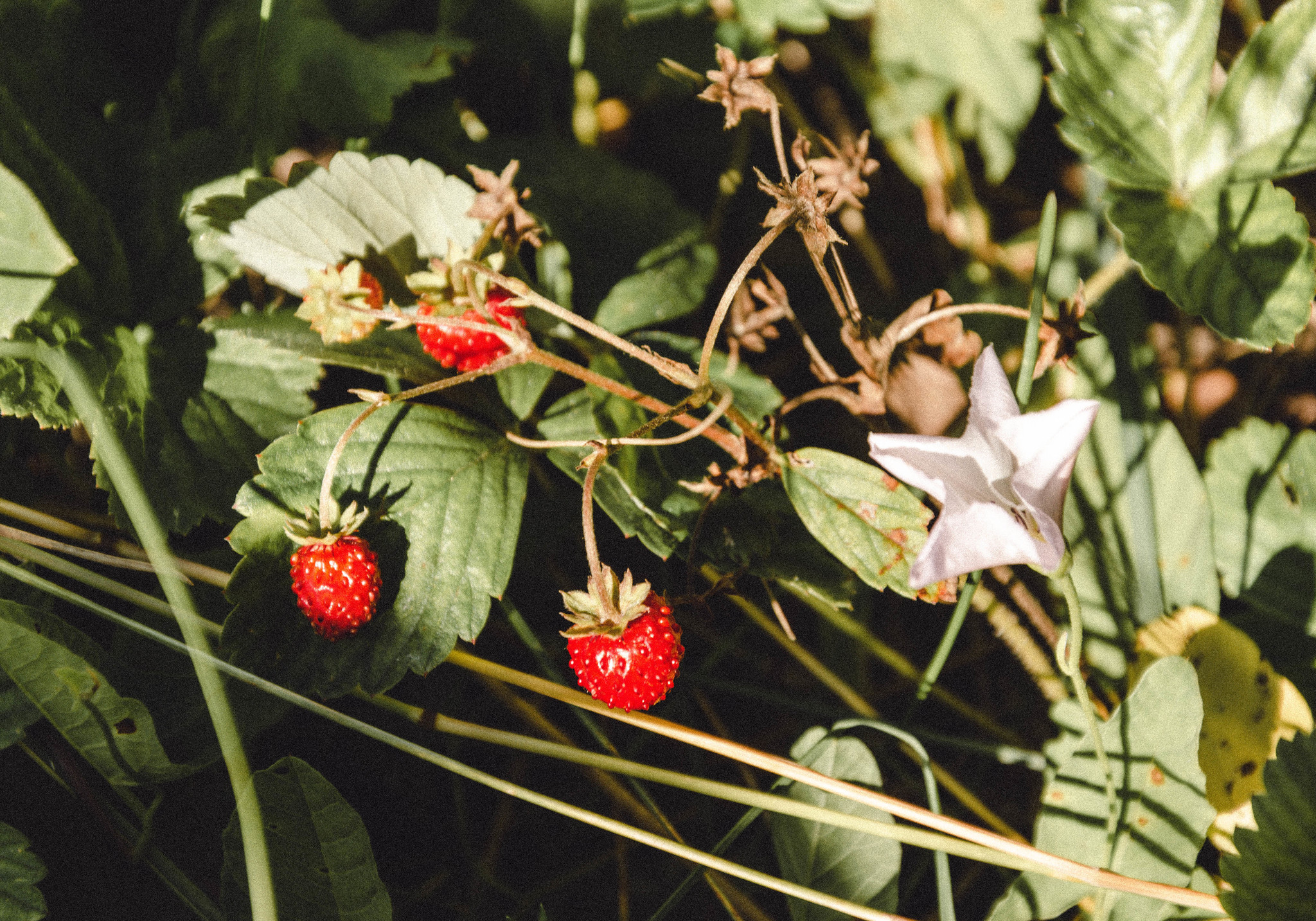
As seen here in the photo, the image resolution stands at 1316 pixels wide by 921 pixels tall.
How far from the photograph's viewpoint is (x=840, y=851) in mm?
1101

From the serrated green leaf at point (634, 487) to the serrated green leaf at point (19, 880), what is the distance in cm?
75

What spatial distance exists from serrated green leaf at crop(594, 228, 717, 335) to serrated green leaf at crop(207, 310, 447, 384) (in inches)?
9.7

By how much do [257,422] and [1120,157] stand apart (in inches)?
48.4

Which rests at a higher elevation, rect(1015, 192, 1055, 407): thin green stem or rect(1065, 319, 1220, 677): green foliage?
rect(1015, 192, 1055, 407): thin green stem

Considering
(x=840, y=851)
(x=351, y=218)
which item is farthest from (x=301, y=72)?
(x=840, y=851)

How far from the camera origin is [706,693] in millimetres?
1362

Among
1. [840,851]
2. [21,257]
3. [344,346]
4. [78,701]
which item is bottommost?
[840,851]

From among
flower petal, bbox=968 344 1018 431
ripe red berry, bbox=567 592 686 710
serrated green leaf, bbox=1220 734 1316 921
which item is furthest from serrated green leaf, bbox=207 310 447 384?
serrated green leaf, bbox=1220 734 1316 921

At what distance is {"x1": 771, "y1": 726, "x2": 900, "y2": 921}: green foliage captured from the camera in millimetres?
1091

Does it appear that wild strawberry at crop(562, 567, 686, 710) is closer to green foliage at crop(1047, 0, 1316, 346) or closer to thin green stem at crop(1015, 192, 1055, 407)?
thin green stem at crop(1015, 192, 1055, 407)

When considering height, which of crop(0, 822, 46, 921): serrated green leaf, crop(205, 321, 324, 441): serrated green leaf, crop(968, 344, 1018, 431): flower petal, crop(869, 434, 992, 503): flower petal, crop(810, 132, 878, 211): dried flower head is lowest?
crop(0, 822, 46, 921): serrated green leaf

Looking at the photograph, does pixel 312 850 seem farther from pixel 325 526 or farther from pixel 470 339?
pixel 470 339

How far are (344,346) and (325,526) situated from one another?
226 millimetres

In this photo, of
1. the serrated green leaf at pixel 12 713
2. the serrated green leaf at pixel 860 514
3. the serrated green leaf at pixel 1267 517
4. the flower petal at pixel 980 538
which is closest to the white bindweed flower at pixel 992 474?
the flower petal at pixel 980 538
